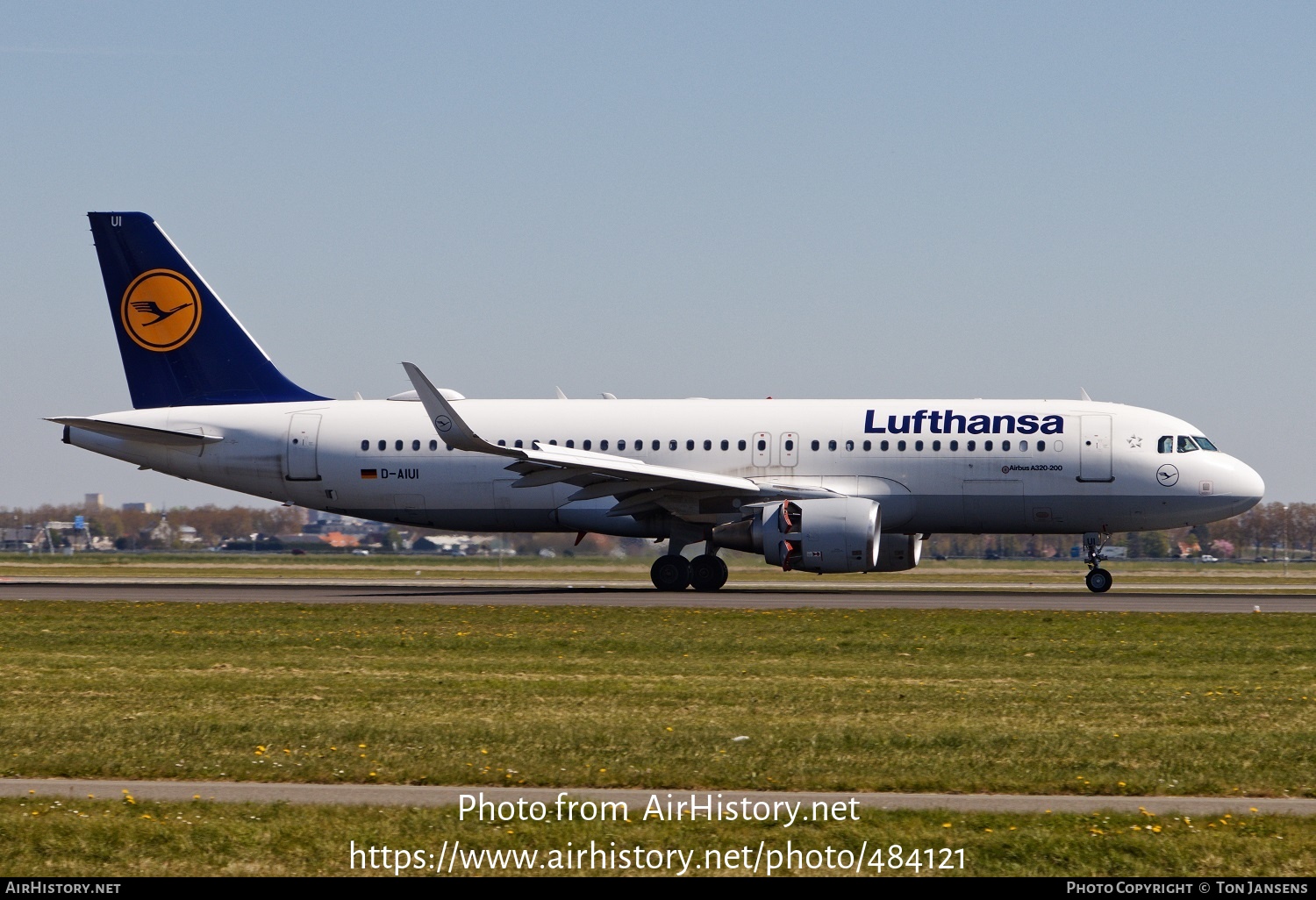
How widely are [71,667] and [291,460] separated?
18.8m

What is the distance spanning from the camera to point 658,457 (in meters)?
35.8

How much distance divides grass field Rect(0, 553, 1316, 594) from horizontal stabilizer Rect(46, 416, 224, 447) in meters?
8.30

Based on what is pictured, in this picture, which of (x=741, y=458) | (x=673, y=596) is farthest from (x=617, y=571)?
(x=673, y=596)

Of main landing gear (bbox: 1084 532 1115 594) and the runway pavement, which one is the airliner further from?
the runway pavement

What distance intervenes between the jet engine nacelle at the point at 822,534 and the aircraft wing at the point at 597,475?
1218 mm

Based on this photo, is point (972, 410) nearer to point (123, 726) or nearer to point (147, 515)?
point (123, 726)

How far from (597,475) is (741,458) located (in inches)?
159

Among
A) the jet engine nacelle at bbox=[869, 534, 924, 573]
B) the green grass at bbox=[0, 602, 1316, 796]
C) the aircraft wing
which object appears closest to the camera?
the green grass at bbox=[0, 602, 1316, 796]

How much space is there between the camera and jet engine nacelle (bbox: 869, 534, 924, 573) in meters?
35.6

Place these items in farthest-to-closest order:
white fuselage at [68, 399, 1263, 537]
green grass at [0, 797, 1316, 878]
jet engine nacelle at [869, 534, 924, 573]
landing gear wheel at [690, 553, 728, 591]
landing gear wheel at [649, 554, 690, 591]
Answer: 1. jet engine nacelle at [869, 534, 924, 573]
2. landing gear wheel at [649, 554, 690, 591]
3. landing gear wheel at [690, 553, 728, 591]
4. white fuselage at [68, 399, 1263, 537]
5. green grass at [0, 797, 1316, 878]

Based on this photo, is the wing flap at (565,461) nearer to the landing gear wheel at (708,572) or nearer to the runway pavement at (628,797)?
the landing gear wheel at (708,572)

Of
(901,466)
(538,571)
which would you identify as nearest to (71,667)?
(901,466)

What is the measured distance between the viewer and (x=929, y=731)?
44.7ft

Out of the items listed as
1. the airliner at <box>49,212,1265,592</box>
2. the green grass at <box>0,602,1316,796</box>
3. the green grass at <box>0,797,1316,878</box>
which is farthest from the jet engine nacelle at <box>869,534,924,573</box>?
the green grass at <box>0,797,1316,878</box>
